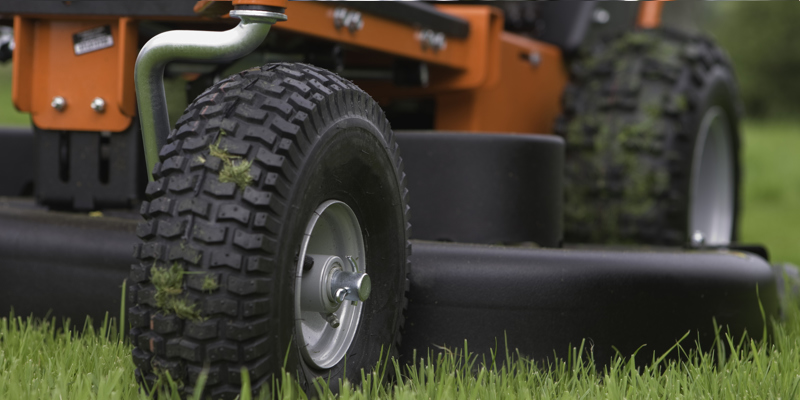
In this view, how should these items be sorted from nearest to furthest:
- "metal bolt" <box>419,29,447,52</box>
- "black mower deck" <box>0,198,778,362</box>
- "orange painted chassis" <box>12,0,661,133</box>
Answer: "black mower deck" <box>0,198,778,362</box> → "orange painted chassis" <box>12,0,661,133</box> → "metal bolt" <box>419,29,447,52</box>

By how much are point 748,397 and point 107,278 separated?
1097 mm

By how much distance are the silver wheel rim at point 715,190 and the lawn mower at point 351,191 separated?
19 centimetres

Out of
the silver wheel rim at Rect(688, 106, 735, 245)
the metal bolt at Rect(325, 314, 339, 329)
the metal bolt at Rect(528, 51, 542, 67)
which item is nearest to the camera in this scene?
the metal bolt at Rect(325, 314, 339, 329)

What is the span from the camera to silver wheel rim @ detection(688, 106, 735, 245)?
9.22 feet

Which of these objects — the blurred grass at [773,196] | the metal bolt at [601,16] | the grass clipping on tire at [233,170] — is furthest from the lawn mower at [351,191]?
the blurred grass at [773,196]

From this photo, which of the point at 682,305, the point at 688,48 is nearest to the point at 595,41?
the point at 688,48

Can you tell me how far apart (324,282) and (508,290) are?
42 cm

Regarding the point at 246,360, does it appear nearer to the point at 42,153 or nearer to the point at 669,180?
the point at 42,153

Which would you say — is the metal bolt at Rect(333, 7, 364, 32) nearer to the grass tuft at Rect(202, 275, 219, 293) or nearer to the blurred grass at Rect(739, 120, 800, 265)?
the grass tuft at Rect(202, 275, 219, 293)

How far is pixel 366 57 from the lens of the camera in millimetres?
2135

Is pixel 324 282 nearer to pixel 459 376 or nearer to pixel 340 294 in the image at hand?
pixel 340 294

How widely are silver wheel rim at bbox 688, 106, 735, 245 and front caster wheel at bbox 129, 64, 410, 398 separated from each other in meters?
1.96

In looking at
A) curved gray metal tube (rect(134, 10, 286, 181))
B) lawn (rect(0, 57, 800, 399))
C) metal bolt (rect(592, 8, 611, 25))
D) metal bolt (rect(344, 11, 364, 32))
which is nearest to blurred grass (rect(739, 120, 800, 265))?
metal bolt (rect(592, 8, 611, 25))

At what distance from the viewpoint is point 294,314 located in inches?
41.6
